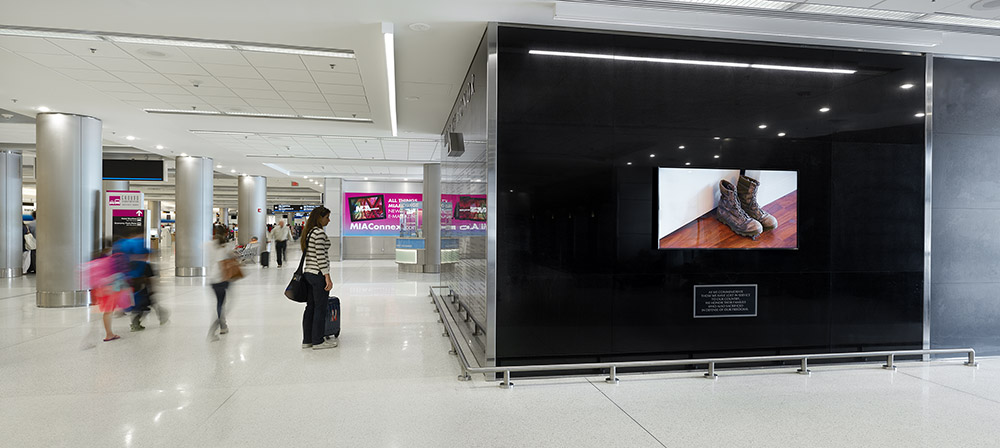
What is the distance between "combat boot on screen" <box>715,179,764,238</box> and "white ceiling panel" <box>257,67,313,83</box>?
5.22 metres

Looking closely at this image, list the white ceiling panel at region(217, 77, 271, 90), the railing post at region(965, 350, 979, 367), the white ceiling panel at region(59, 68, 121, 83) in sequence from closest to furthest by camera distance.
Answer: the railing post at region(965, 350, 979, 367)
the white ceiling panel at region(59, 68, 121, 83)
the white ceiling panel at region(217, 77, 271, 90)

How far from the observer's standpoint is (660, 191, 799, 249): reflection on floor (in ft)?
17.0

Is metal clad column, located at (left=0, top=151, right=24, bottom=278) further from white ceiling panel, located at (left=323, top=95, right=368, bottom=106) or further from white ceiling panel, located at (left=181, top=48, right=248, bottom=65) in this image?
white ceiling panel, located at (left=181, top=48, right=248, bottom=65)

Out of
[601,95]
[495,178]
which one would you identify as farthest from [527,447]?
[601,95]

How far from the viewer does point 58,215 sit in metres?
8.79

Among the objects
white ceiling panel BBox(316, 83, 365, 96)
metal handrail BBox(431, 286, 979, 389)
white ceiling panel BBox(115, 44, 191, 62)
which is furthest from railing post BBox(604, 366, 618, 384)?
white ceiling panel BBox(115, 44, 191, 62)

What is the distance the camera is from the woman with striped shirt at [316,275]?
5.83 metres

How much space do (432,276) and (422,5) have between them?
411 inches

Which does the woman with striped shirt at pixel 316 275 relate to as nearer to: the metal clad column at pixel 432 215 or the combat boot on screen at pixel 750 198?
the combat boot on screen at pixel 750 198

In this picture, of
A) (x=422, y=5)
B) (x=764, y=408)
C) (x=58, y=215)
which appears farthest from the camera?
(x=58, y=215)

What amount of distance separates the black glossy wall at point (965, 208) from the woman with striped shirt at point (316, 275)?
6.92m

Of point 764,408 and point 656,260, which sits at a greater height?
point 656,260

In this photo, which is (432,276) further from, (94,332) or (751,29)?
(751,29)

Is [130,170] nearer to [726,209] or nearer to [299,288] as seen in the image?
[299,288]
